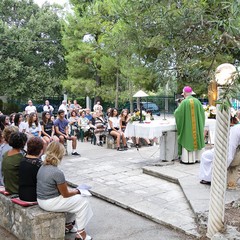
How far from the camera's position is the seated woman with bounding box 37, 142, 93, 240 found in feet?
13.8

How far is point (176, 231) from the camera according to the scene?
4.67 metres

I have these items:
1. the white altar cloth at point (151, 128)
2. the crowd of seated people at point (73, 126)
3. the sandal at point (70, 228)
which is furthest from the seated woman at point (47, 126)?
the sandal at point (70, 228)

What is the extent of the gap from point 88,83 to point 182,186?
1544 centimetres

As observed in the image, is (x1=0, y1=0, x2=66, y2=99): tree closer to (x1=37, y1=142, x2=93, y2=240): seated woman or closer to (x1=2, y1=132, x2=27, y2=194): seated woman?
(x1=2, y1=132, x2=27, y2=194): seated woman

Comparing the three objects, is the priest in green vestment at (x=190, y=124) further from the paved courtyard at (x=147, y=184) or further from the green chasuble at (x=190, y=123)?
the paved courtyard at (x=147, y=184)

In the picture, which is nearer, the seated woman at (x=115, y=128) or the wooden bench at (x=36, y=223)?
the wooden bench at (x=36, y=223)

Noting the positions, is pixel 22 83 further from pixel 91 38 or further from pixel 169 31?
pixel 169 31

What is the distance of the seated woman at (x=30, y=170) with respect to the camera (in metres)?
4.37

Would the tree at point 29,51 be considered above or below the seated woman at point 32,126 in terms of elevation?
above

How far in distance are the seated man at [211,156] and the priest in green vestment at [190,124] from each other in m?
1.41

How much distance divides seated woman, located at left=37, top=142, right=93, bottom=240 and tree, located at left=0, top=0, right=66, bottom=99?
19.6m

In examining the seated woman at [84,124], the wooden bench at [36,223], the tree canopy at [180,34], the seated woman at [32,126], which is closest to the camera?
the tree canopy at [180,34]

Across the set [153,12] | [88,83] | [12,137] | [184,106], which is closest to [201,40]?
[153,12]

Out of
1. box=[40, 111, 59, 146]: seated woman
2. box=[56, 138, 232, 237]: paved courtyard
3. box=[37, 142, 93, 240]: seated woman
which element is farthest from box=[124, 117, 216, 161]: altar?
box=[37, 142, 93, 240]: seated woman
